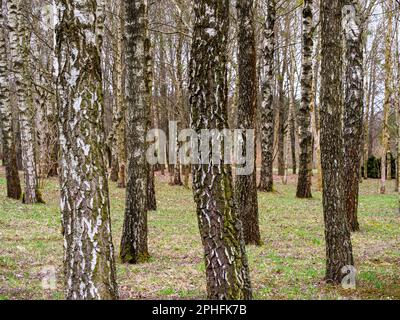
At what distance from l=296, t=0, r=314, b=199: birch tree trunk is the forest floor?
12.2 feet

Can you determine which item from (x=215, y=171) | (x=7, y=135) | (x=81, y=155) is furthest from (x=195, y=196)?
(x=7, y=135)

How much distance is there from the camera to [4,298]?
6.72 meters

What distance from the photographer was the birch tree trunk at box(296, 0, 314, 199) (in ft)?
65.8

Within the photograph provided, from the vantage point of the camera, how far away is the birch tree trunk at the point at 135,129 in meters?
9.33

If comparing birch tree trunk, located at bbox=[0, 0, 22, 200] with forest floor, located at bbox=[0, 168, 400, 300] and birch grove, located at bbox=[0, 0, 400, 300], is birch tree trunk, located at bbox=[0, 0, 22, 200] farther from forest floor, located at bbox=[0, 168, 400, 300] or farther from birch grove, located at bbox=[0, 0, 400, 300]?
forest floor, located at bbox=[0, 168, 400, 300]

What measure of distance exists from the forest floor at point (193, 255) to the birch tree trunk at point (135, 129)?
2.25 ft

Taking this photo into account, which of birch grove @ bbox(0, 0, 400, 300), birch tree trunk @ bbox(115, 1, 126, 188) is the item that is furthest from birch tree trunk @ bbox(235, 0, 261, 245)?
birch tree trunk @ bbox(115, 1, 126, 188)

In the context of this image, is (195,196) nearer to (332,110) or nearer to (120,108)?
(332,110)

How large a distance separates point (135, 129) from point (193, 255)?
303 centimetres

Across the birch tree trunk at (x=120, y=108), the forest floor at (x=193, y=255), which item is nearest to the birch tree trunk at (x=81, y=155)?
the forest floor at (x=193, y=255)

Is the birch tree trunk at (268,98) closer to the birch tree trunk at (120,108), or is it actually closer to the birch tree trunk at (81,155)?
the birch tree trunk at (120,108)

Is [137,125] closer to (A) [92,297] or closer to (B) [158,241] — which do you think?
(B) [158,241]

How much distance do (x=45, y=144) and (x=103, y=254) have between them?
1455cm
